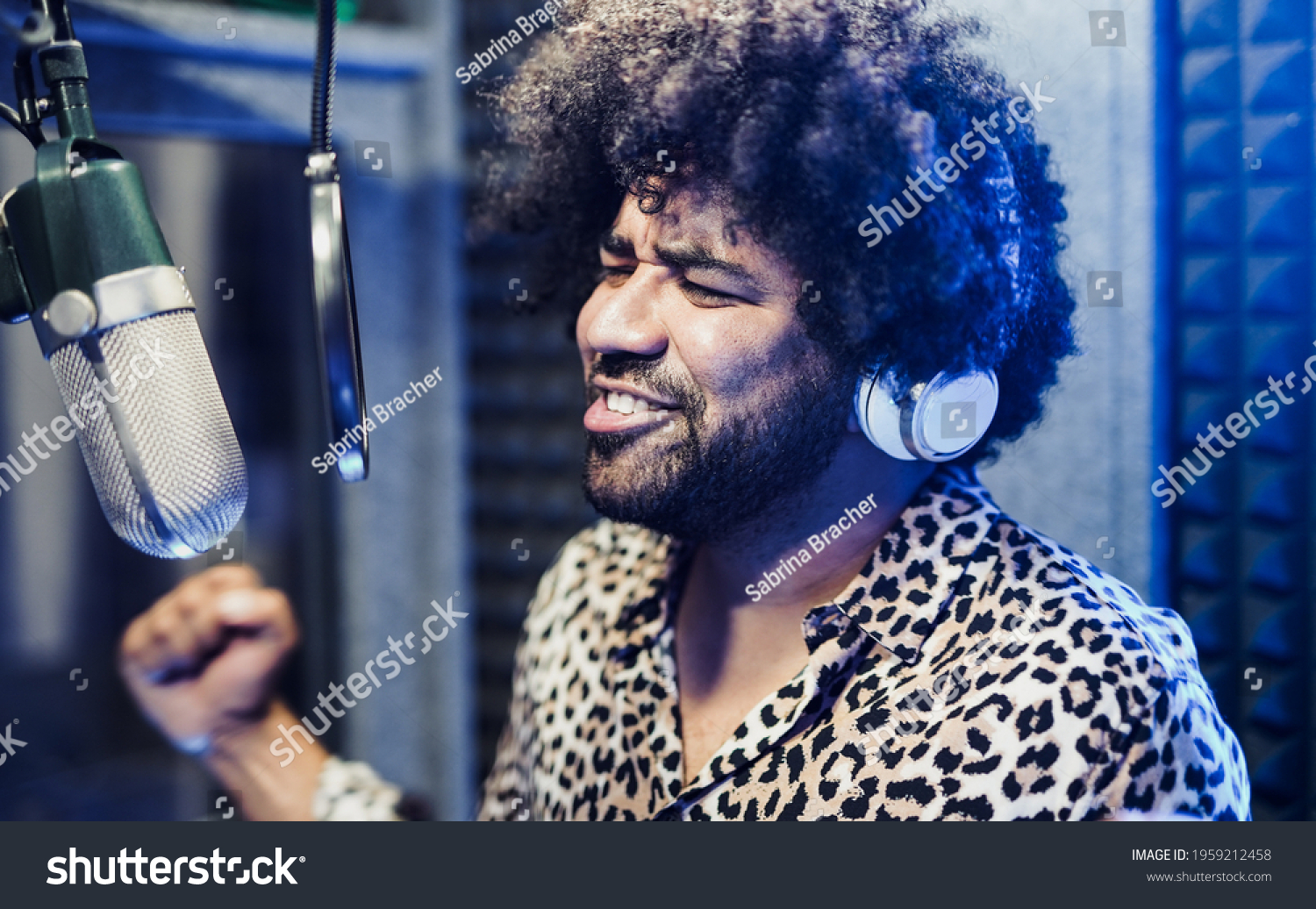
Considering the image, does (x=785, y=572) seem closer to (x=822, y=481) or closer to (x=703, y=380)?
(x=822, y=481)

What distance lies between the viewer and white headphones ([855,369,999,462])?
3.28ft

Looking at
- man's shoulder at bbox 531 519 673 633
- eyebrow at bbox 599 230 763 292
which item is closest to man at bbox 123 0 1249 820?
eyebrow at bbox 599 230 763 292

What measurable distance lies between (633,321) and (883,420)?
1.05 feet

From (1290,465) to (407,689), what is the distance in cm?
187

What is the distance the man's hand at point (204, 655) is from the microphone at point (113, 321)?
15.4 inches

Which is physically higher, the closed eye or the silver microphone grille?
the closed eye

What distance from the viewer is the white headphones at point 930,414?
3.28 feet

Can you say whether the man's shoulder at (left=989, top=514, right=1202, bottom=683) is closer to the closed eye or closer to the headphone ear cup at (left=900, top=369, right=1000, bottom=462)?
the headphone ear cup at (left=900, top=369, right=1000, bottom=462)

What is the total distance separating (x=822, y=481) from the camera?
1.12 meters

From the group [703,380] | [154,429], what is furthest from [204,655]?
[703,380]

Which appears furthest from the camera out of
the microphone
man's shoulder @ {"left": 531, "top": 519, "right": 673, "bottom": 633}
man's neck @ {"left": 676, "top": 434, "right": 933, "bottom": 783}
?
man's shoulder @ {"left": 531, "top": 519, "right": 673, "bottom": 633}

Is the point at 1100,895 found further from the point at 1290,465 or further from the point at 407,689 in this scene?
the point at 407,689

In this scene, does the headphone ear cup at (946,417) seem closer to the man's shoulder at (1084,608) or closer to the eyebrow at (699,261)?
the man's shoulder at (1084,608)

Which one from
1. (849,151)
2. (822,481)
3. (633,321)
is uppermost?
(849,151)
